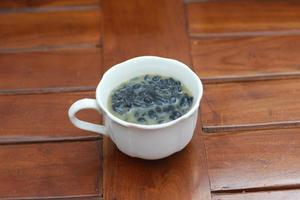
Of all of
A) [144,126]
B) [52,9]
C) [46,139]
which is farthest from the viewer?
[52,9]

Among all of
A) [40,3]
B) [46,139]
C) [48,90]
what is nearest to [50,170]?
[46,139]

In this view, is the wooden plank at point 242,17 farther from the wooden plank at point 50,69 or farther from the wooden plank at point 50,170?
the wooden plank at point 50,170

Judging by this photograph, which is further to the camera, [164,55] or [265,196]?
[164,55]

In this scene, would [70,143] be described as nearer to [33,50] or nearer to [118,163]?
[118,163]

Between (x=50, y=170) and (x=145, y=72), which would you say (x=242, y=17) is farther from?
(x=50, y=170)

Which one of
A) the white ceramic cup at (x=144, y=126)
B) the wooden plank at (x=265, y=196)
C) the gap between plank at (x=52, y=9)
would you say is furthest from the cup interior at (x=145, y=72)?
the gap between plank at (x=52, y=9)

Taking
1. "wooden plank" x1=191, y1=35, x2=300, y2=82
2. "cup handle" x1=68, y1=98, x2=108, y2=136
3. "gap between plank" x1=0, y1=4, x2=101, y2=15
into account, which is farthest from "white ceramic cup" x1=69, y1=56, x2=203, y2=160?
"gap between plank" x1=0, y1=4, x2=101, y2=15
